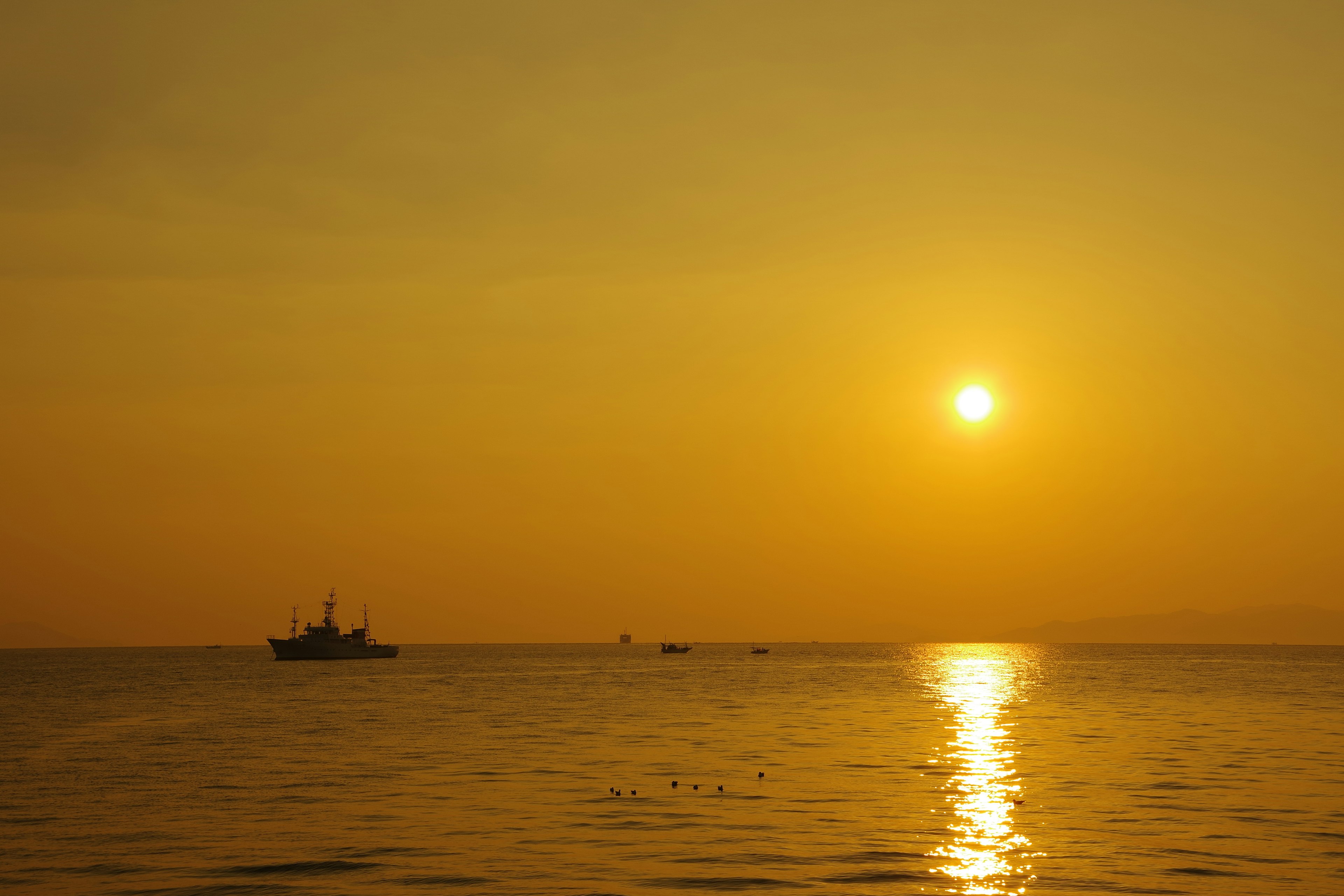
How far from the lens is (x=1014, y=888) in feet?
107

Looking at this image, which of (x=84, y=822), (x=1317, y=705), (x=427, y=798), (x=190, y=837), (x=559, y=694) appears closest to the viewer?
(x=190, y=837)

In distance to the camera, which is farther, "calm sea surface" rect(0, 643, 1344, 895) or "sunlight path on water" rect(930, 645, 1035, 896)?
"calm sea surface" rect(0, 643, 1344, 895)

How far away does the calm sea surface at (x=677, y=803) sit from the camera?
3447 centimetres

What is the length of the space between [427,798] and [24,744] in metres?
41.4

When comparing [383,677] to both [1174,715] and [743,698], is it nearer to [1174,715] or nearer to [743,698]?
[743,698]

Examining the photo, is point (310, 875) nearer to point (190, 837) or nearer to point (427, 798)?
point (190, 837)

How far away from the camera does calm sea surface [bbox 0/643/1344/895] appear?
34469mm

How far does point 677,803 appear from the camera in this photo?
4694 centimetres

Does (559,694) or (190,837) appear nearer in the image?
(190,837)

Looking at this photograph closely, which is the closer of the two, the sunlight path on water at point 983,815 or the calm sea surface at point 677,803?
the sunlight path on water at point 983,815

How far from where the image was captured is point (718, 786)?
5128cm

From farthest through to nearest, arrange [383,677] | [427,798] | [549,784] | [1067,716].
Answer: [383,677]
[1067,716]
[549,784]
[427,798]

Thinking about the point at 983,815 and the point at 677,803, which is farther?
the point at 677,803

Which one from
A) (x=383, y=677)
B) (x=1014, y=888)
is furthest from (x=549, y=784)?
(x=383, y=677)
